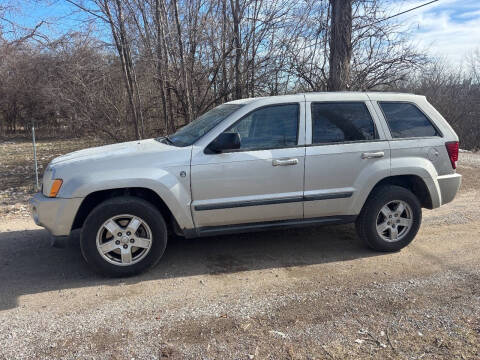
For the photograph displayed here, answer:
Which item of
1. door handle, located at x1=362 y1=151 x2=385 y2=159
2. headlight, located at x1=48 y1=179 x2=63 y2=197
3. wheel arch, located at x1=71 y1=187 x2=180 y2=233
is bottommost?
wheel arch, located at x1=71 y1=187 x2=180 y2=233

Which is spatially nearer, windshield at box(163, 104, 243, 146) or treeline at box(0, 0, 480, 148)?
windshield at box(163, 104, 243, 146)

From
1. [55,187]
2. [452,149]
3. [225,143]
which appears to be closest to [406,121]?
[452,149]

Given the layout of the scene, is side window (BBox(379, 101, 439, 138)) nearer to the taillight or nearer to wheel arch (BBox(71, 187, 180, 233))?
the taillight

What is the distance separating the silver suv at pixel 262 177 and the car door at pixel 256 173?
11 millimetres

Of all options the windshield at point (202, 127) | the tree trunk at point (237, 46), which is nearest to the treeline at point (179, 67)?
the tree trunk at point (237, 46)

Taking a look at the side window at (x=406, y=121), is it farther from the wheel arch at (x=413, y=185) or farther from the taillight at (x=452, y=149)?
the wheel arch at (x=413, y=185)

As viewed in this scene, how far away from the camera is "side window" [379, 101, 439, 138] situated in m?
4.56

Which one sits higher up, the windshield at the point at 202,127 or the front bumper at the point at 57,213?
the windshield at the point at 202,127

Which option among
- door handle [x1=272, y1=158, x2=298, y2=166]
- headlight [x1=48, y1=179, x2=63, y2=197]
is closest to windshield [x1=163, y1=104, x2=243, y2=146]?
door handle [x1=272, y1=158, x2=298, y2=166]

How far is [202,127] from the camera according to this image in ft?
14.6

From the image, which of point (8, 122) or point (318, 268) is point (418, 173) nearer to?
point (318, 268)

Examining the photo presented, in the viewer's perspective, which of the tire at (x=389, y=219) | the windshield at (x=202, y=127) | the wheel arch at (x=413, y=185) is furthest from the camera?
the wheel arch at (x=413, y=185)

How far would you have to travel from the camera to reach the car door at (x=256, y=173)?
400 cm

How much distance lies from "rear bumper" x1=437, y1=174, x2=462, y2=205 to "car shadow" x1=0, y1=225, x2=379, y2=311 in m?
1.15
